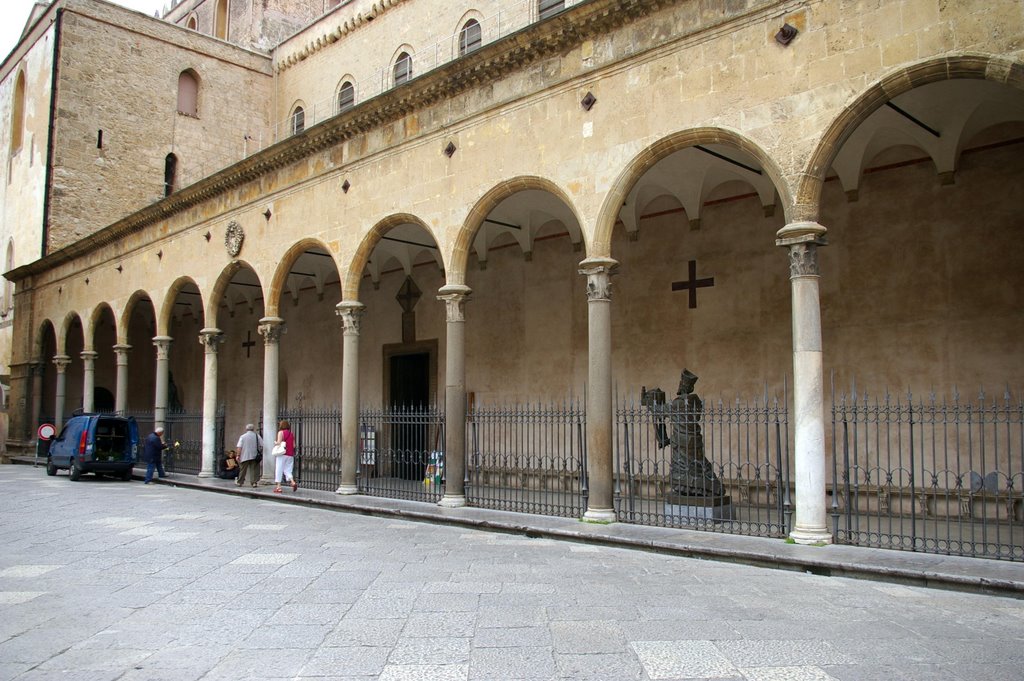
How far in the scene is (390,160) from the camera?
13.5 metres

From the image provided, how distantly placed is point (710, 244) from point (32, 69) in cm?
2566

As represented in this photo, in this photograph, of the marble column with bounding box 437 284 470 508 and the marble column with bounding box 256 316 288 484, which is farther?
the marble column with bounding box 256 316 288 484

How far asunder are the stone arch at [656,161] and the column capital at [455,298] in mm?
2516

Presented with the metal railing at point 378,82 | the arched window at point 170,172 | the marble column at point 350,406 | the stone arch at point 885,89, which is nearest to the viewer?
the stone arch at point 885,89

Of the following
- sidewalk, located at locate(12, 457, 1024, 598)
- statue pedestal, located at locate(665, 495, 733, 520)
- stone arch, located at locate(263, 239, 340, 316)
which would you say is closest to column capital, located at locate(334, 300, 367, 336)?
stone arch, located at locate(263, 239, 340, 316)

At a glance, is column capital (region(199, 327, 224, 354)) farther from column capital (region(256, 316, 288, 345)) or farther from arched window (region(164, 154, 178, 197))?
arched window (region(164, 154, 178, 197))

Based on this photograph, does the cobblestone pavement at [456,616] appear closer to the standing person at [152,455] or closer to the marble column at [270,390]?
the marble column at [270,390]

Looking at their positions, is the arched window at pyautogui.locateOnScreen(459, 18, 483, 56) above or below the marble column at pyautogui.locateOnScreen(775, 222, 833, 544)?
above

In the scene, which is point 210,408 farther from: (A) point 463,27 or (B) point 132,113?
(B) point 132,113

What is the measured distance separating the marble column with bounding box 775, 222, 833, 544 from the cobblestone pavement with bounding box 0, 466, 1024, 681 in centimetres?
104

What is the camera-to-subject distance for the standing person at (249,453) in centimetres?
1545

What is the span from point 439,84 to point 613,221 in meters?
4.14

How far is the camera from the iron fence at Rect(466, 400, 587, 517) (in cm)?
1152

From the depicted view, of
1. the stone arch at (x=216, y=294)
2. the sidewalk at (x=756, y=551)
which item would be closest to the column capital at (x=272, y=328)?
the stone arch at (x=216, y=294)
